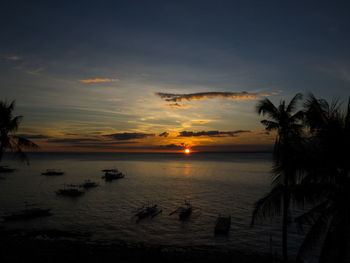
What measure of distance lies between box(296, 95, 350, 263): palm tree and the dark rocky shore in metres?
18.9

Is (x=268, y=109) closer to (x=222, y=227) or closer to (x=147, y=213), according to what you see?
(x=222, y=227)

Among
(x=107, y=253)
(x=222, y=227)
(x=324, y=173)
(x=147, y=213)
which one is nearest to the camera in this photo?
(x=324, y=173)

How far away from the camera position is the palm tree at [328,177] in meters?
8.03

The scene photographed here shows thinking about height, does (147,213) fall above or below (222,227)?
below

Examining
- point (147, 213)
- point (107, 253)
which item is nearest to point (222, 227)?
point (147, 213)

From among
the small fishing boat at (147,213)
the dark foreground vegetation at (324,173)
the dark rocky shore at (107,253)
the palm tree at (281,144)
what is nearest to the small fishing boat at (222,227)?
the dark rocky shore at (107,253)

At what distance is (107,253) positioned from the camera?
26.0 meters

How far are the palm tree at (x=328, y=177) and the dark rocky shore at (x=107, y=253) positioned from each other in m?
18.9

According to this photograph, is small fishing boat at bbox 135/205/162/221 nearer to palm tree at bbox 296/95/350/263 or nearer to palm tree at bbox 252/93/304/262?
palm tree at bbox 252/93/304/262

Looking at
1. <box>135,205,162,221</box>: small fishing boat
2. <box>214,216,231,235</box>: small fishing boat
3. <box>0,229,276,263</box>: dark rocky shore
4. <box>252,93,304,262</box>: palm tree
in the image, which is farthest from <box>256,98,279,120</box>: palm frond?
<box>135,205,162,221</box>: small fishing boat

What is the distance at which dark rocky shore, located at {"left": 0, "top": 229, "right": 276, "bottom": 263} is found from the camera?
2318 cm

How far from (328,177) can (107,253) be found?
24487mm

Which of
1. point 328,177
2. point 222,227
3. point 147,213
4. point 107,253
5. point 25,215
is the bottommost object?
point 147,213

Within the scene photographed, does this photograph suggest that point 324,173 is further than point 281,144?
No
